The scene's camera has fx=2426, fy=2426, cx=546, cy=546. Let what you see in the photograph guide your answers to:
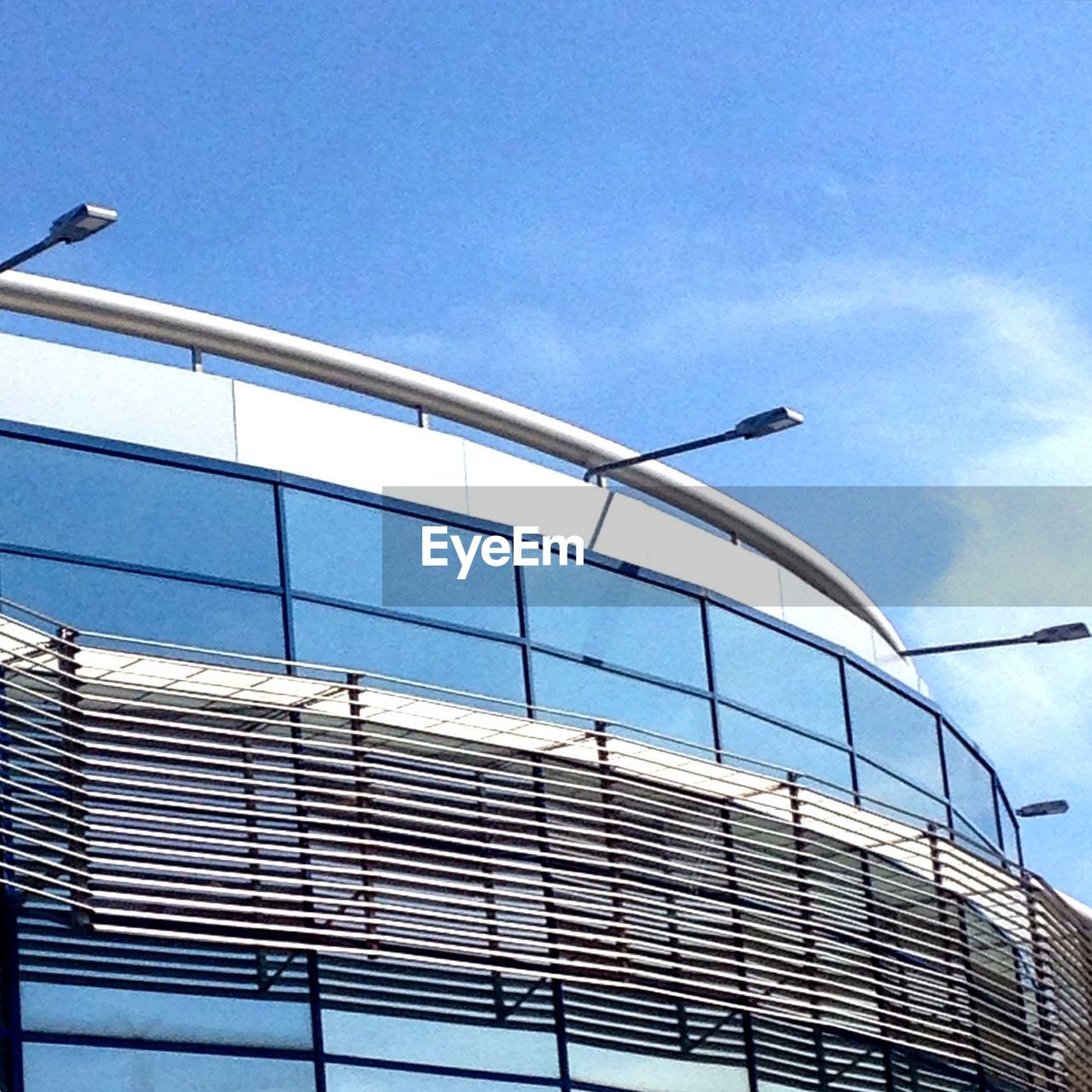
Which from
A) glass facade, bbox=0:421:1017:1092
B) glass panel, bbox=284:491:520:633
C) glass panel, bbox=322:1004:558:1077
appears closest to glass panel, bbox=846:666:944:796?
glass facade, bbox=0:421:1017:1092

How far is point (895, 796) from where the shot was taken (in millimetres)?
22797

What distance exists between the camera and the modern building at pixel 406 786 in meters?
15.6

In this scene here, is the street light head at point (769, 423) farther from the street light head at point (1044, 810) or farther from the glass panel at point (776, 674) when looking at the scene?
the street light head at point (1044, 810)

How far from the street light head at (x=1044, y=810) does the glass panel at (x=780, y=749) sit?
299 inches

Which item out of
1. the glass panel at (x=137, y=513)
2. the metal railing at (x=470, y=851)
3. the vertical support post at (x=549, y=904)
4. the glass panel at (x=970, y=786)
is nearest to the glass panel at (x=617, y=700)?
the metal railing at (x=470, y=851)

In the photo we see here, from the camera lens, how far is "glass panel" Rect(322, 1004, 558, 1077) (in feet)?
54.1

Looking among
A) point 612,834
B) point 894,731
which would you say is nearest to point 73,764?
point 612,834

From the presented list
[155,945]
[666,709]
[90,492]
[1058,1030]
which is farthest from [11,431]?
[1058,1030]

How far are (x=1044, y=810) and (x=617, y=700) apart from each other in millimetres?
11100

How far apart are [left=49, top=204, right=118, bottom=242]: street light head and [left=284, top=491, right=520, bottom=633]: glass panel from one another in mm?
2992

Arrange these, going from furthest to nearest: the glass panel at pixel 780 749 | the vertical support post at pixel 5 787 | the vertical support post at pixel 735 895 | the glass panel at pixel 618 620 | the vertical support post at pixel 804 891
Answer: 1. the glass panel at pixel 780 749
2. the glass panel at pixel 618 620
3. the vertical support post at pixel 804 891
4. the vertical support post at pixel 735 895
5. the vertical support post at pixel 5 787

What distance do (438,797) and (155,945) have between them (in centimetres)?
254

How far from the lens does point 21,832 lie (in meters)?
15.4

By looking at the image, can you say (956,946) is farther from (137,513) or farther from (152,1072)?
(137,513)
